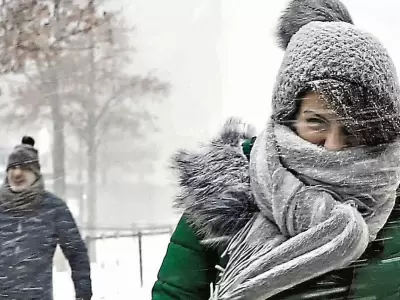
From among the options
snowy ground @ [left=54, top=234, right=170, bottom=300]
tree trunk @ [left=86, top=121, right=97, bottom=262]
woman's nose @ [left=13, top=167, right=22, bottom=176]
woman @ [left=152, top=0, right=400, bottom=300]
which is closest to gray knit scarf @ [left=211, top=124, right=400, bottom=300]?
woman @ [left=152, top=0, right=400, bottom=300]

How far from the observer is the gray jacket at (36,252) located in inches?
26.6

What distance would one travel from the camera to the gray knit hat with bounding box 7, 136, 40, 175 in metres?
0.69

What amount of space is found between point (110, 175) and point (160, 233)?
119 millimetres

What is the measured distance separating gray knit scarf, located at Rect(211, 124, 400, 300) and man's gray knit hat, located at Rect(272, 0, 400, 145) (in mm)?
35

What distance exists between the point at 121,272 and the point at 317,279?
0.29 meters

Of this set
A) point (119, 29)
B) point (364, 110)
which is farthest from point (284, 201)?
point (119, 29)

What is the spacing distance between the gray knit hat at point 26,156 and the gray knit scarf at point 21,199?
2 centimetres

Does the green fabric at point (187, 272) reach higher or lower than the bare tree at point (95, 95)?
lower

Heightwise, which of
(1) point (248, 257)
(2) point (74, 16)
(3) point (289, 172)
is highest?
(2) point (74, 16)

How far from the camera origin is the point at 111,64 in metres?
0.76

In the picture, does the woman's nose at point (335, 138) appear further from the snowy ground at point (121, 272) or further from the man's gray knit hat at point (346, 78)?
the snowy ground at point (121, 272)

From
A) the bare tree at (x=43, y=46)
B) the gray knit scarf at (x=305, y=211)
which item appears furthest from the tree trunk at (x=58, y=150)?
the gray knit scarf at (x=305, y=211)

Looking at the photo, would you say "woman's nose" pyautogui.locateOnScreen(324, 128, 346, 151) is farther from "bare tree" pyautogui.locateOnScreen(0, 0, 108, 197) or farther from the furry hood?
"bare tree" pyautogui.locateOnScreen(0, 0, 108, 197)

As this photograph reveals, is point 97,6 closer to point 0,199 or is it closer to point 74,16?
point 74,16
